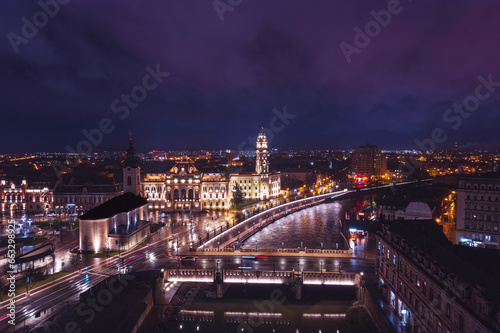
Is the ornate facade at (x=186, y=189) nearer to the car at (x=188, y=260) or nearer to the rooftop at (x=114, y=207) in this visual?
the rooftop at (x=114, y=207)

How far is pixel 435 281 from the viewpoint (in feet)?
71.3

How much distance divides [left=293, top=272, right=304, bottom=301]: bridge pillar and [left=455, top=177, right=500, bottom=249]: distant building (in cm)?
2319

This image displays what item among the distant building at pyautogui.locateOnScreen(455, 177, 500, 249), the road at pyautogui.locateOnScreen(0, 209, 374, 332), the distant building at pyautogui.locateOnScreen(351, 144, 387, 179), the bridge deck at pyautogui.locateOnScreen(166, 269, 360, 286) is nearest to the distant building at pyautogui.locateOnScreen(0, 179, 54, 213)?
the road at pyautogui.locateOnScreen(0, 209, 374, 332)

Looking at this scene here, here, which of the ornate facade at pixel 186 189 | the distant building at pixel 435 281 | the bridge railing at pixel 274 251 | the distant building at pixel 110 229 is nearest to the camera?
the distant building at pixel 435 281

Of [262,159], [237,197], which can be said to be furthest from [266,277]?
[262,159]

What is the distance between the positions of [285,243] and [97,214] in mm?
24602

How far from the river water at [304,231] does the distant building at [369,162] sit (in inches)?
2889

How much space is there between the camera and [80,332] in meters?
23.3

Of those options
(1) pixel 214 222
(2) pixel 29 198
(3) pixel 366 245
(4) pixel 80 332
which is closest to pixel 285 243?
(3) pixel 366 245

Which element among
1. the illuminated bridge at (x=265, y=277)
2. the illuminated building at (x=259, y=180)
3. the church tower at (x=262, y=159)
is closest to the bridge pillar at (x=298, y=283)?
the illuminated bridge at (x=265, y=277)

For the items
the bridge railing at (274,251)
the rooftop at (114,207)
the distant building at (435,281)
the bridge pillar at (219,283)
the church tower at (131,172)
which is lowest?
the bridge pillar at (219,283)

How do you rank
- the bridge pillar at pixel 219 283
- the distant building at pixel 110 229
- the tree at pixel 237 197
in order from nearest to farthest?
the bridge pillar at pixel 219 283, the distant building at pixel 110 229, the tree at pixel 237 197

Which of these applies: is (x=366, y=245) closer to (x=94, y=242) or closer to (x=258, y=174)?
(x=94, y=242)

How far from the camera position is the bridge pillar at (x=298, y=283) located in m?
32.4
